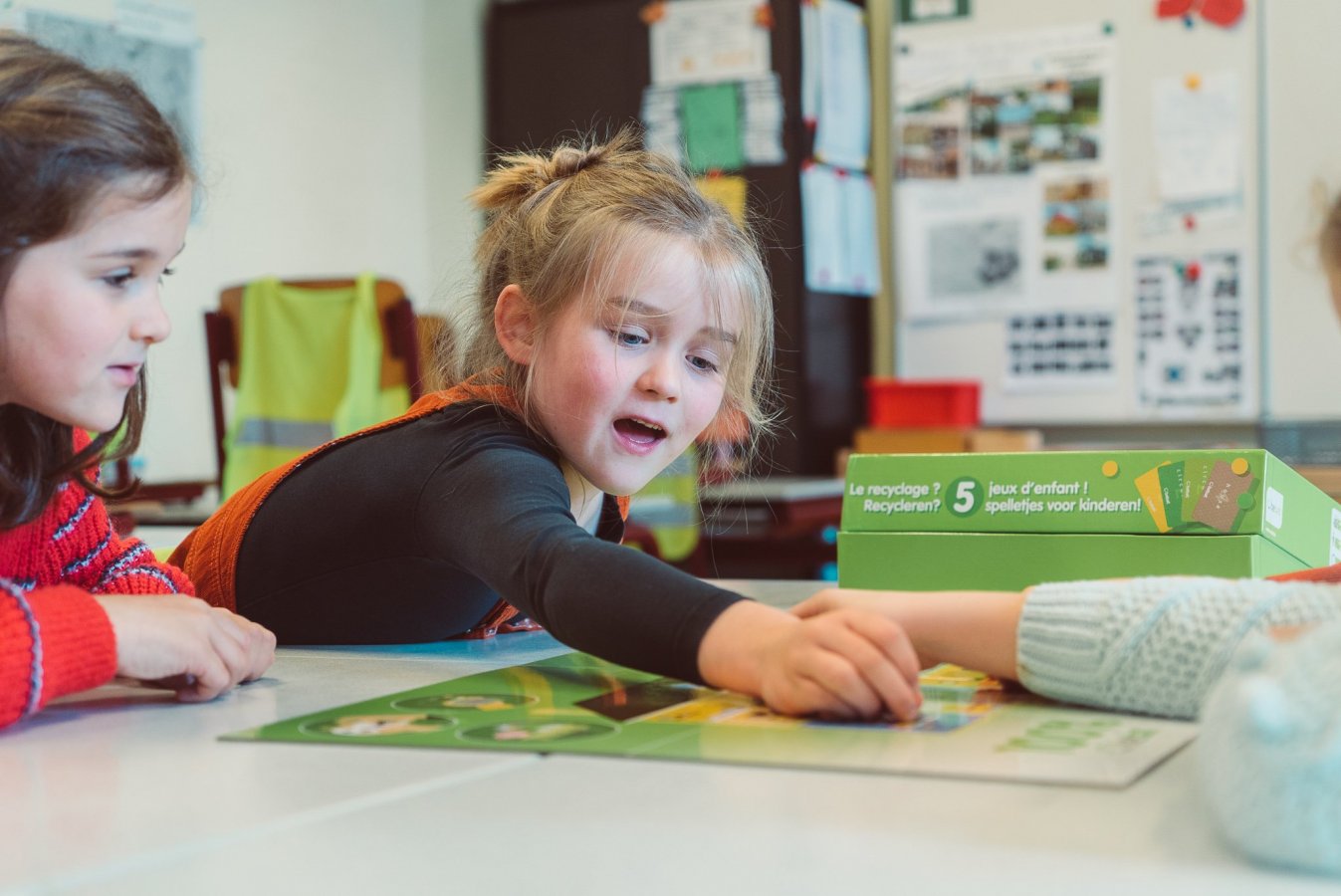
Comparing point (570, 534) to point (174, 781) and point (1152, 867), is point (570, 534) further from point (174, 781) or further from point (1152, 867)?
point (1152, 867)

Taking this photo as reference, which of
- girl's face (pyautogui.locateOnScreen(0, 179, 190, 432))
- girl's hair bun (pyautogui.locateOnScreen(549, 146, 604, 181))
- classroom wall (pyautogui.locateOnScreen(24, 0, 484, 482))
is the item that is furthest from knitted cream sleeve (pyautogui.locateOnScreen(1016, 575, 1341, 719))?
classroom wall (pyautogui.locateOnScreen(24, 0, 484, 482))

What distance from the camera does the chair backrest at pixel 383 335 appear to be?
9.23 ft

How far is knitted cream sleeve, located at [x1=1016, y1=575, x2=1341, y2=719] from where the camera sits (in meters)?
0.66

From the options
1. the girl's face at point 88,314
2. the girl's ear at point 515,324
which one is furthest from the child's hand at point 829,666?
the girl's ear at point 515,324

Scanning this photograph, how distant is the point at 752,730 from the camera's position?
25.5 inches

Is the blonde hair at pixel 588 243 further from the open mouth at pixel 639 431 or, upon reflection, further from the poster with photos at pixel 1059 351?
the poster with photos at pixel 1059 351

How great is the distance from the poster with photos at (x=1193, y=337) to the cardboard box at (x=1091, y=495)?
2501mm

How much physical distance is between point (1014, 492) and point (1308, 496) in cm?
24

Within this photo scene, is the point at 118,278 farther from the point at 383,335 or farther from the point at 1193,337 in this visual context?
the point at 1193,337

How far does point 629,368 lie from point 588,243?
4.4 inches

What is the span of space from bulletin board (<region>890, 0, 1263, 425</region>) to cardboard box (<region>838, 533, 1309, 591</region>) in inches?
102

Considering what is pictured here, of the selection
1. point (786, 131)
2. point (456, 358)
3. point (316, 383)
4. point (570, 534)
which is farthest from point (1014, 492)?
point (786, 131)

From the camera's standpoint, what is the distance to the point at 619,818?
498 millimetres

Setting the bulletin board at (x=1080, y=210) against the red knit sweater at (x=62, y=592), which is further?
the bulletin board at (x=1080, y=210)
